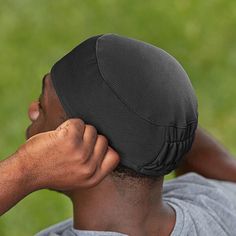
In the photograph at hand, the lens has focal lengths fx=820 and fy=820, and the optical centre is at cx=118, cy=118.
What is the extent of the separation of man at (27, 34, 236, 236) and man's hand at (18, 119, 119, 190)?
0.22 ft

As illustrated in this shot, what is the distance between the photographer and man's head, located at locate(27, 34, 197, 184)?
131 inches

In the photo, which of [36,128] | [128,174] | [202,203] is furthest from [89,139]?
[202,203]

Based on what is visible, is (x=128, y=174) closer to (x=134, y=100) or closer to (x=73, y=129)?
(x=134, y=100)

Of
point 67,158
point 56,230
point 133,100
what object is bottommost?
point 56,230

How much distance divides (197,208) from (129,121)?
0.62 m

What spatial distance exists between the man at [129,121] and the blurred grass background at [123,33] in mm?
2925

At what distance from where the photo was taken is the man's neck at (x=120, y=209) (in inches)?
136

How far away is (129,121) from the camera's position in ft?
11.0

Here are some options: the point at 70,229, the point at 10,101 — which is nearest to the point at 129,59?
the point at 70,229

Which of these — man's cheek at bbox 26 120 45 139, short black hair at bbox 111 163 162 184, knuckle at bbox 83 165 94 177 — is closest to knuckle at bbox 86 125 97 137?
knuckle at bbox 83 165 94 177

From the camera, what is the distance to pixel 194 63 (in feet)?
24.0

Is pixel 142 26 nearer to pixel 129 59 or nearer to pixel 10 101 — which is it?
pixel 10 101

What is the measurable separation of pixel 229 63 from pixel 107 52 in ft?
13.4

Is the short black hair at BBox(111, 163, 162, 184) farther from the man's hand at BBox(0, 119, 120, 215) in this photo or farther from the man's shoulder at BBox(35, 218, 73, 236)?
the man's shoulder at BBox(35, 218, 73, 236)
